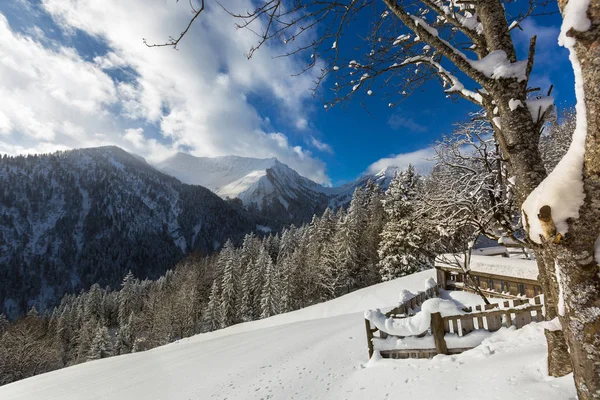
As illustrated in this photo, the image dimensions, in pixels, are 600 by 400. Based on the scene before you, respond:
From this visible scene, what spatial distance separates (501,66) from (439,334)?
188 inches

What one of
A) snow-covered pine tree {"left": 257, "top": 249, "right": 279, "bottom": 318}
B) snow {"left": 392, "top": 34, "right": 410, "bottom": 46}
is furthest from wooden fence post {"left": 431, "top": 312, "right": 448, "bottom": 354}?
snow-covered pine tree {"left": 257, "top": 249, "right": 279, "bottom": 318}

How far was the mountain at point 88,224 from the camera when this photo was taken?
126000 mm

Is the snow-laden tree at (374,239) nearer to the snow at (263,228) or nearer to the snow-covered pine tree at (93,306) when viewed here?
the snow-covered pine tree at (93,306)

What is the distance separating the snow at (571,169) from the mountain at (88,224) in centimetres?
15172

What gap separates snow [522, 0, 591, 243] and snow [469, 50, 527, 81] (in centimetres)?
94

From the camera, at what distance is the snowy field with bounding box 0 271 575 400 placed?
372 cm

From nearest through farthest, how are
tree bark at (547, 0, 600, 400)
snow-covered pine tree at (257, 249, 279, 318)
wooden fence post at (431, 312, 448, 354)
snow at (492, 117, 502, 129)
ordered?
tree bark at (547, 0, 600, 400)
snow at (492, 117, 502, 129)
wooden fence post at (431, 312, 448, 354)
snow-covered pine tree at (257, 249, 279, 318)

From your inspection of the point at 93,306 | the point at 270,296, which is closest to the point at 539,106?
the point at 270,296

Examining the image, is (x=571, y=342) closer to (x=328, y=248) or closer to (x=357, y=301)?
(x=357, y=301)

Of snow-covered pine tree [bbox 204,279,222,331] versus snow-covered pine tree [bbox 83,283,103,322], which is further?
snow-covered pine tree [bbox 83,283,103,322]

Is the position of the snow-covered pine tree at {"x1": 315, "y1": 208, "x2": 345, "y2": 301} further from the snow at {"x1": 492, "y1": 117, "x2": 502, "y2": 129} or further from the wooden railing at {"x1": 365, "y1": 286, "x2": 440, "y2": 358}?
the snow at {"x1": 492, "y1": 117, "x2": 502, "y2": 129}

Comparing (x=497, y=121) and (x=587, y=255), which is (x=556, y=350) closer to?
(x=587, y=255)

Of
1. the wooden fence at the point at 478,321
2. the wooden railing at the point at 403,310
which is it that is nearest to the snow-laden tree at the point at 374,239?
the wooden railing at the point at 403,310

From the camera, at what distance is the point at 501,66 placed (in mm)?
2373
